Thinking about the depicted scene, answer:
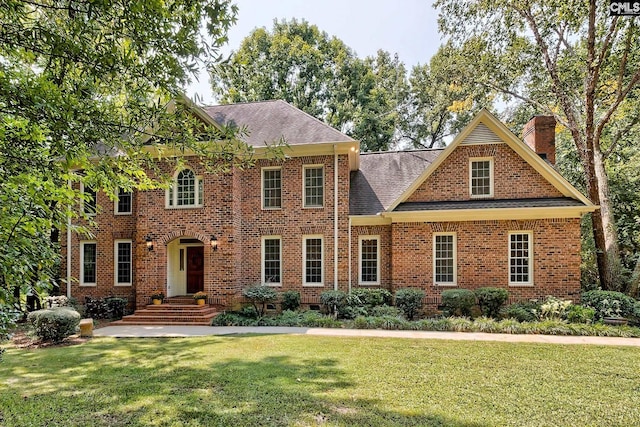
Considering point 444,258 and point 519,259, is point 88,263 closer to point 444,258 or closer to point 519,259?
point 444,258

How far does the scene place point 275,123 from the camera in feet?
50.7

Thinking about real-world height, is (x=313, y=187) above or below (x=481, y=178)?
below

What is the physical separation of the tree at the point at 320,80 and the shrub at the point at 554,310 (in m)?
17.1

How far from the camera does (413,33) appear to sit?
1499cm

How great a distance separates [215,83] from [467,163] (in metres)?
10.5

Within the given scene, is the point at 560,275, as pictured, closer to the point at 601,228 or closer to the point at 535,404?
the point at 601,228

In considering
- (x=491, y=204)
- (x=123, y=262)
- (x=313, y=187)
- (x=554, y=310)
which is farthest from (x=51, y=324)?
(x=554, y=310)

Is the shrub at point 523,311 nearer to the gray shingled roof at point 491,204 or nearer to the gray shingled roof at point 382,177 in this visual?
the gray shingled roof at point 491,204

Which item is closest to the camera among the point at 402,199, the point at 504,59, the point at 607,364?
the point at 607,364

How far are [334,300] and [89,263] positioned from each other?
33.7 feet

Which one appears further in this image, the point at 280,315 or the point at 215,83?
the point at 280,315

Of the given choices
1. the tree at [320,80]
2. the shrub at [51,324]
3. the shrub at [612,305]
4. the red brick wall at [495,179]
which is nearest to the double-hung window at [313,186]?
the red brick wall at [495,179]

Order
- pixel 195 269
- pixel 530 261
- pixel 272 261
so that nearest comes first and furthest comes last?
pixel 530 261, pixel 272 261, pixel 195 269

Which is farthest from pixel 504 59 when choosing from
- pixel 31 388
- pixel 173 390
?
pixel 31 388
